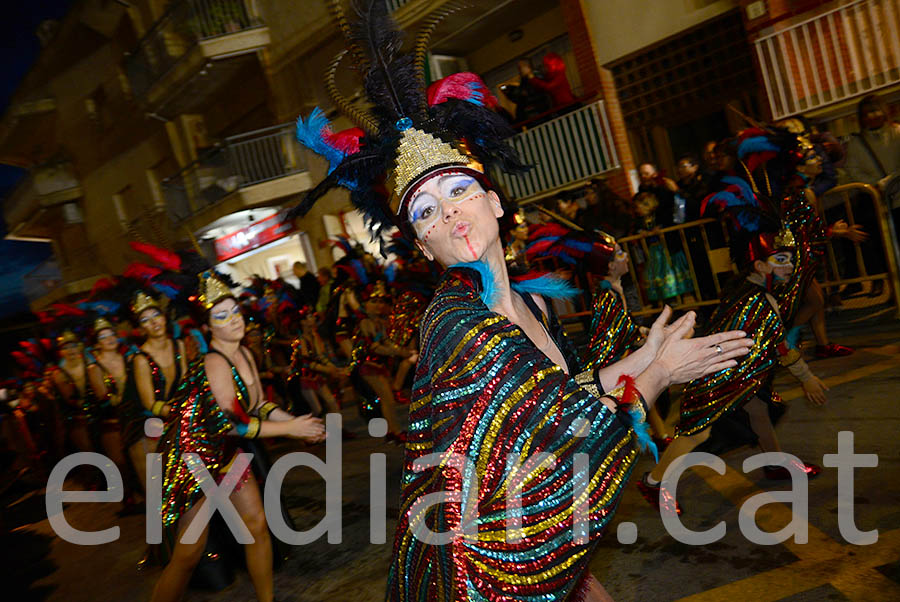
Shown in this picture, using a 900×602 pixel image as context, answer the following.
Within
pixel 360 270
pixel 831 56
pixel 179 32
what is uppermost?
pixel 179 32

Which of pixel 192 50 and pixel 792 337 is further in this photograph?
pixel 192 50

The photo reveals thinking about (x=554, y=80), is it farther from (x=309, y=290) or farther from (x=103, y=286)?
(x=103, y=286)

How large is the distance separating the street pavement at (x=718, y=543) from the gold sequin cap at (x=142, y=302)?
7.31 feet

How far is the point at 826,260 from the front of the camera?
7.40 metres

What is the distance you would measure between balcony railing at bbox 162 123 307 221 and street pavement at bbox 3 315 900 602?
40.2 feet

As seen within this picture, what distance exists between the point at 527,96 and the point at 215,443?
429 inches

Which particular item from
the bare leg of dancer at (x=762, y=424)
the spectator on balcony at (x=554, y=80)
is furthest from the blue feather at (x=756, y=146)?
the spectator on balcony at (x=554, y=80)

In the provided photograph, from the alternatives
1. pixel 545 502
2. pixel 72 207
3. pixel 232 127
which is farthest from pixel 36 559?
pixel 72 207

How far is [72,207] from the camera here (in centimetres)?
2773

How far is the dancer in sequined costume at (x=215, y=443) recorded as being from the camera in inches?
143

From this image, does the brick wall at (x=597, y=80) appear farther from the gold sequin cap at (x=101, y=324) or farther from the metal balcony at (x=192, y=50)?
the metal balcony at (x=192, y=50)

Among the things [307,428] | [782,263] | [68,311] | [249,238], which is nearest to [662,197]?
[782,263]

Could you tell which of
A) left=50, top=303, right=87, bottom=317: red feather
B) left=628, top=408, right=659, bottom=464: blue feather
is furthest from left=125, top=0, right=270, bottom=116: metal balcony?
left=628, top=408, right=659, bottom=464: blue feather

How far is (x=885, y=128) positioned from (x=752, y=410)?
4.55 m
